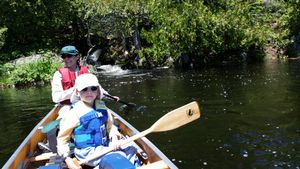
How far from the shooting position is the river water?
8055 mm

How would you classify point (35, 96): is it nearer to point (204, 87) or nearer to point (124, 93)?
point (124, 93)

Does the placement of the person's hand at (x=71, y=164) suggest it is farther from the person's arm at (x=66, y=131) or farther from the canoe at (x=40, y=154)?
the canoe at (x=40, y=154)

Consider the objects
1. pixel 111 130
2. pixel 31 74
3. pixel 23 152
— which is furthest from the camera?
pixel 31 74

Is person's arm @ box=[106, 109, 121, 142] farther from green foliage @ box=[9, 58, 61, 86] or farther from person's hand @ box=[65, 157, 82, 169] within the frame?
green foliage @ box=[9, 58, 61, 86]

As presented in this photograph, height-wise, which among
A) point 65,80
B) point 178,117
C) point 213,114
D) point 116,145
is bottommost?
point 213,114

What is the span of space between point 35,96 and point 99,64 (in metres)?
10.5

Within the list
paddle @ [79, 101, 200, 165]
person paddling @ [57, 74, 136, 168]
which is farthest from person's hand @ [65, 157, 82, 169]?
paddle @ [79, 101, 200, 165]

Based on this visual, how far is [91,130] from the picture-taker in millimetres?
5422

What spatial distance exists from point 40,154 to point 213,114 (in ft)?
18.7

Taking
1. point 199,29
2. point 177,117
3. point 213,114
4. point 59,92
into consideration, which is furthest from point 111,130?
point 199,29

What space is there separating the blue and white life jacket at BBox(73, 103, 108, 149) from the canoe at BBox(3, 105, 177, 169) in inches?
26.4

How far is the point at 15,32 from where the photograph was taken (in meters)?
30.4

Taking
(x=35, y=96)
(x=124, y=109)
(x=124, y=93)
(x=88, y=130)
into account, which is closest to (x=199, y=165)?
(x=88, y=130)

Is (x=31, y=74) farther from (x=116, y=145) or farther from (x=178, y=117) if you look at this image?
(x=116, y=145)
